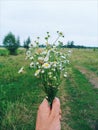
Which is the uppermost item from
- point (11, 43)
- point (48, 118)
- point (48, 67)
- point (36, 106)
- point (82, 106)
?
point (48, 67)

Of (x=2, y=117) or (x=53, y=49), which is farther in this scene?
(x=2, y=117)

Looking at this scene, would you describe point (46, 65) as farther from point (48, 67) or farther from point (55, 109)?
point (55, 109)

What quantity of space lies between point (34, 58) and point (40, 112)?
68 cm

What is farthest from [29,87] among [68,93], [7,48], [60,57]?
[7,48]

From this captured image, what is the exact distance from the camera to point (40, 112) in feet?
11.5

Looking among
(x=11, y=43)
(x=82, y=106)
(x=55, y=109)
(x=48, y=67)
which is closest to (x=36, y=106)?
(x=82, y=106)

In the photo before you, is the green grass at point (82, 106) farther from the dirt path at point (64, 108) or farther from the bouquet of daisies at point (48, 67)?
the bouquet of daisies at point (48, 67)

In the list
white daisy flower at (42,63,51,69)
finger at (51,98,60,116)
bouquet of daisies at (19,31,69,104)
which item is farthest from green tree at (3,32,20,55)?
finger at (51,98,60,116)

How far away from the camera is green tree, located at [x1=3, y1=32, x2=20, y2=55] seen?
269 feet

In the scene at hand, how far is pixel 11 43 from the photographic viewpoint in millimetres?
88250

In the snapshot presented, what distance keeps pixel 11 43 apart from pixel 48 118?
280 ft

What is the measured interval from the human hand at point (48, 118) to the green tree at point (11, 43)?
253ft

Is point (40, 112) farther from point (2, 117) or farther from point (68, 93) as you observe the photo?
point (68, 93)

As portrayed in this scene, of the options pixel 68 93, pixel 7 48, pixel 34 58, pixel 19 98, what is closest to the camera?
pixel 34 58
